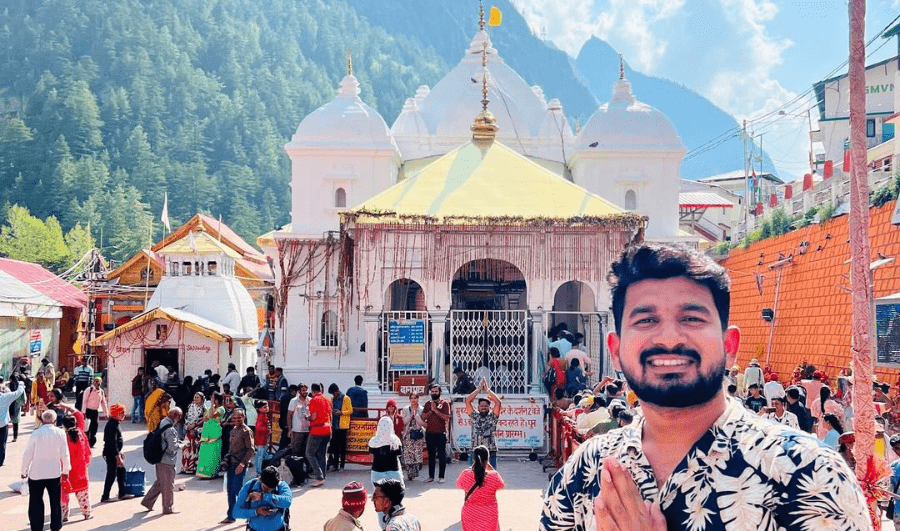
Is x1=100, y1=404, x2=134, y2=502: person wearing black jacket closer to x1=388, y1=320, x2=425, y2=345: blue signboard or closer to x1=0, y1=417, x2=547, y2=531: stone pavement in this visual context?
x1=0, y1=417, x2=547, y2=531: stone pavement

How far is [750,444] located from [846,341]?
1719 centimetres

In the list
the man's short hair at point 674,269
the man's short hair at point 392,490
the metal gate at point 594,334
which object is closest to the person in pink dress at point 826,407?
the metal gate at point 594,334

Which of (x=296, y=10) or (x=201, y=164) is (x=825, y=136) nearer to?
(x=201, y=164)

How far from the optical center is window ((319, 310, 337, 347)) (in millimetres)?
23953

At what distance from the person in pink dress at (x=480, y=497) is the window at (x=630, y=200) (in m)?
17.1

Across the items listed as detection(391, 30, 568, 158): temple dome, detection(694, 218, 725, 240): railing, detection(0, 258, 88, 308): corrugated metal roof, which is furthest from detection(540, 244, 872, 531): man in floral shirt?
detection(694, 218, 725, 240): railing

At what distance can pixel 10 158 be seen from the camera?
86562 millimetres

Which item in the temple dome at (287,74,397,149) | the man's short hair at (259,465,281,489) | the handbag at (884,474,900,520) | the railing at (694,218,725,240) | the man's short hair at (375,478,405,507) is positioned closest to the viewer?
the man's short hair at (375,478,405,507)

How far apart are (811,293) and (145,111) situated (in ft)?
287

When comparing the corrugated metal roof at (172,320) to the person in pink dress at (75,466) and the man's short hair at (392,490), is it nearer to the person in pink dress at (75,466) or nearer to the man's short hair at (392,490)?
the person in pink dress at (75,466)

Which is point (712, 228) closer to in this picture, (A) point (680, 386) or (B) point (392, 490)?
(B) point (392, 490)

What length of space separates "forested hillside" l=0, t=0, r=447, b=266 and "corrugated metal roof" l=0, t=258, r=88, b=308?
31251 mm

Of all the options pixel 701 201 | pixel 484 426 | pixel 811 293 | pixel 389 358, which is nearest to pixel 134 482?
pixel 484 426

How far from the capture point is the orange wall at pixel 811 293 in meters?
17.4
